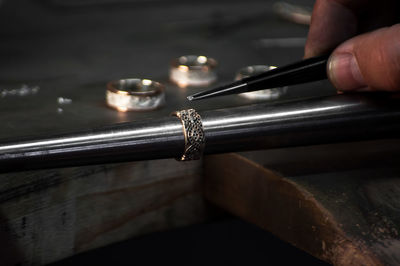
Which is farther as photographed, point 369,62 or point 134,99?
point 134,99

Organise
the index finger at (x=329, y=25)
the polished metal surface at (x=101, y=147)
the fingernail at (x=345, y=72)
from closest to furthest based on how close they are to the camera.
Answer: the polished metal surface at (x=101, y=147) → the fingernail at (x=345, y=72) → the index finger at (x=329, y=25)

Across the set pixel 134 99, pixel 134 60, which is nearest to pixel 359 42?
pixel 134 99

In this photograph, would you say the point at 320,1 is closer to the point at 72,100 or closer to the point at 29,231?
the point at 72,100

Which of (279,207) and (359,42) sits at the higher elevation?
(359,42)

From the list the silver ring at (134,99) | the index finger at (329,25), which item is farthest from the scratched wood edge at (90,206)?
the index finger at (329,25)

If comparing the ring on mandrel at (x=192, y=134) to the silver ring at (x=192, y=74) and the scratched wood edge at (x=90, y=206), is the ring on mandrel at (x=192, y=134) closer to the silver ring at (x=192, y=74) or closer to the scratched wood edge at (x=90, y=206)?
the scratched wood edge at (x=90, y=206)

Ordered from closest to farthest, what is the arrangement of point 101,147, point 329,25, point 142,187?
point 101,147
point 142,187
point 329,25

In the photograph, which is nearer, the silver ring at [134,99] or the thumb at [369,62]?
the thumb at [369,62]

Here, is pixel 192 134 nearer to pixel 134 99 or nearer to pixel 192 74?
pixel 134 99
